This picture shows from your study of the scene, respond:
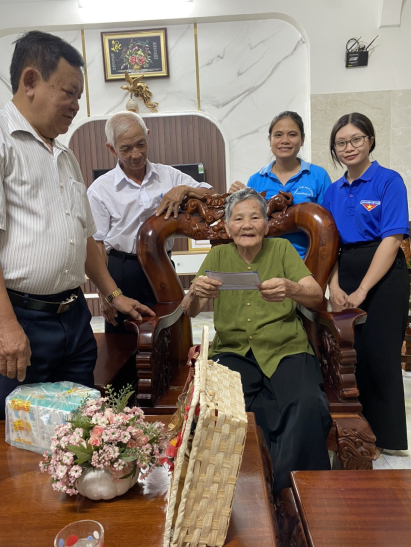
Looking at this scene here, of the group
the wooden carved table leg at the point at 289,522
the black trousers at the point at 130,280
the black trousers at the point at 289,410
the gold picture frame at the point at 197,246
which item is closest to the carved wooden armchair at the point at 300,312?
the black trousers at the point at 289,410

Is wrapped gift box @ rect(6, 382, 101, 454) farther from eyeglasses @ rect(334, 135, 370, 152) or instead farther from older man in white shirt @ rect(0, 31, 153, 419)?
eyeglasses @ rect(334, 135, 370, 152)

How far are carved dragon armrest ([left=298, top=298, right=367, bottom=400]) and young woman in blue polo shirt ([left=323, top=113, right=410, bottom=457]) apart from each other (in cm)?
16

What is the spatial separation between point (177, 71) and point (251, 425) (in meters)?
4.85

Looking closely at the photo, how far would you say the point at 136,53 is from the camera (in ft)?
16.9

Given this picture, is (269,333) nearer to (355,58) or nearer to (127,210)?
(127,210)

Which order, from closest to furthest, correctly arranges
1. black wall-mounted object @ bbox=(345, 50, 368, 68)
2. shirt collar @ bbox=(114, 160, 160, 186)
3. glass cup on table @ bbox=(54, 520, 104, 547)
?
glass cup on table @ bbox=(54, 520, 104, 547) < shirt collar @ bbox=(114, 160, 160, 186) < black wall-mounted object @ bbox=(345, 50, 368, 68)

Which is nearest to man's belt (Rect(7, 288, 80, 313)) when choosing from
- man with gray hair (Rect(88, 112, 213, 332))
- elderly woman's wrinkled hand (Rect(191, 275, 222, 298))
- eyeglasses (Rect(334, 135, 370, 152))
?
elderly woman's wrinkled hand (Rect(191, 275, 222, 298))

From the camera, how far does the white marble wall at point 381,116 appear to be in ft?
15.8

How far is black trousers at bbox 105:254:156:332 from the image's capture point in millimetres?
2479

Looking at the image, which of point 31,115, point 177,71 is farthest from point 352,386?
point 177,71

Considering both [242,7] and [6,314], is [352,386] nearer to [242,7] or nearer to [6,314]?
[6,314]

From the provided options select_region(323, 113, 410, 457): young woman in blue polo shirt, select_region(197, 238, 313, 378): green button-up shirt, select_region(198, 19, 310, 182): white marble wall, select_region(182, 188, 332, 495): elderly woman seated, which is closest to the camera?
select_region(182, 188, 332, 495): elderly woman seated

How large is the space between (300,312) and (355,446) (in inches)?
27.5

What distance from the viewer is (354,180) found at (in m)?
2.11
